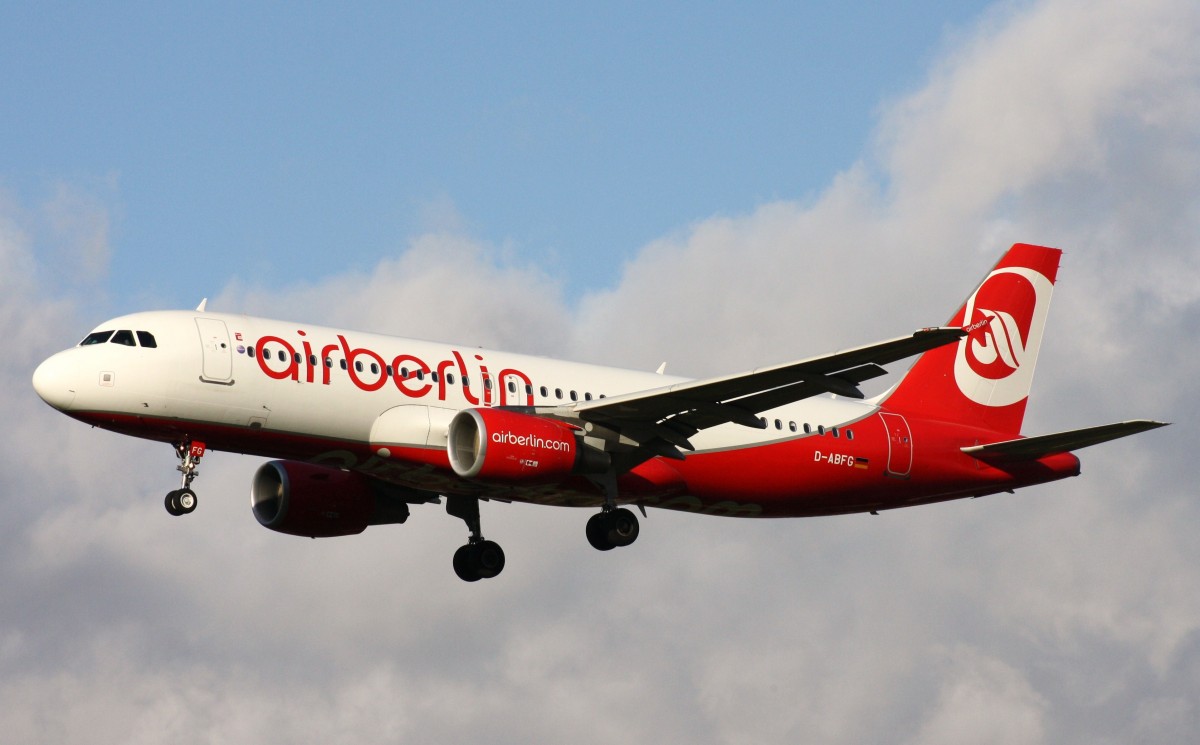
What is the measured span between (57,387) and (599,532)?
42.3ft

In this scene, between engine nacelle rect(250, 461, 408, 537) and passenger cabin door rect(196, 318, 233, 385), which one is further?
engine nacelle rect(250, 461, 408, 537)

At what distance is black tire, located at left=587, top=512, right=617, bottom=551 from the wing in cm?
170

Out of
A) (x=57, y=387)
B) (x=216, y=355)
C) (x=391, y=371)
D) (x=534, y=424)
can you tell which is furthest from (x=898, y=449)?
(x=57, y=387)

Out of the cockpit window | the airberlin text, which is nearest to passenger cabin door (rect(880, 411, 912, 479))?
the airberlin text

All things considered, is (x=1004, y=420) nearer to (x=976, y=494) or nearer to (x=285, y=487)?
(x=976, y=494)

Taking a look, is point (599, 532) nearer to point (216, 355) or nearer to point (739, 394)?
point (739, 394)

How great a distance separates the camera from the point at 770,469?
139 feet

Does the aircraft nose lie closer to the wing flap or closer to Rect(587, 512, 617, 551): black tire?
the wing flap

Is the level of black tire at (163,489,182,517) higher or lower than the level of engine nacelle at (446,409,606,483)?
lower

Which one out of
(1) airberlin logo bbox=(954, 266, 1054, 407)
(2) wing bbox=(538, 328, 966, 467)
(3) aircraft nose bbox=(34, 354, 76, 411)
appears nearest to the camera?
(2) wing bbox=(538, 328, 966, 467)

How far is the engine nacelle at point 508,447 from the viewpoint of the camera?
37.0 metres

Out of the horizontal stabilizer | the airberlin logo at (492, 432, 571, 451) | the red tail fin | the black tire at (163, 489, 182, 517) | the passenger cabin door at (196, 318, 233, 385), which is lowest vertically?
the black tire at (163, 489, 182, 517)

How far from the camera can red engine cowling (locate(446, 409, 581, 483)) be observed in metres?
37.0

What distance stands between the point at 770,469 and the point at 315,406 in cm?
1190
